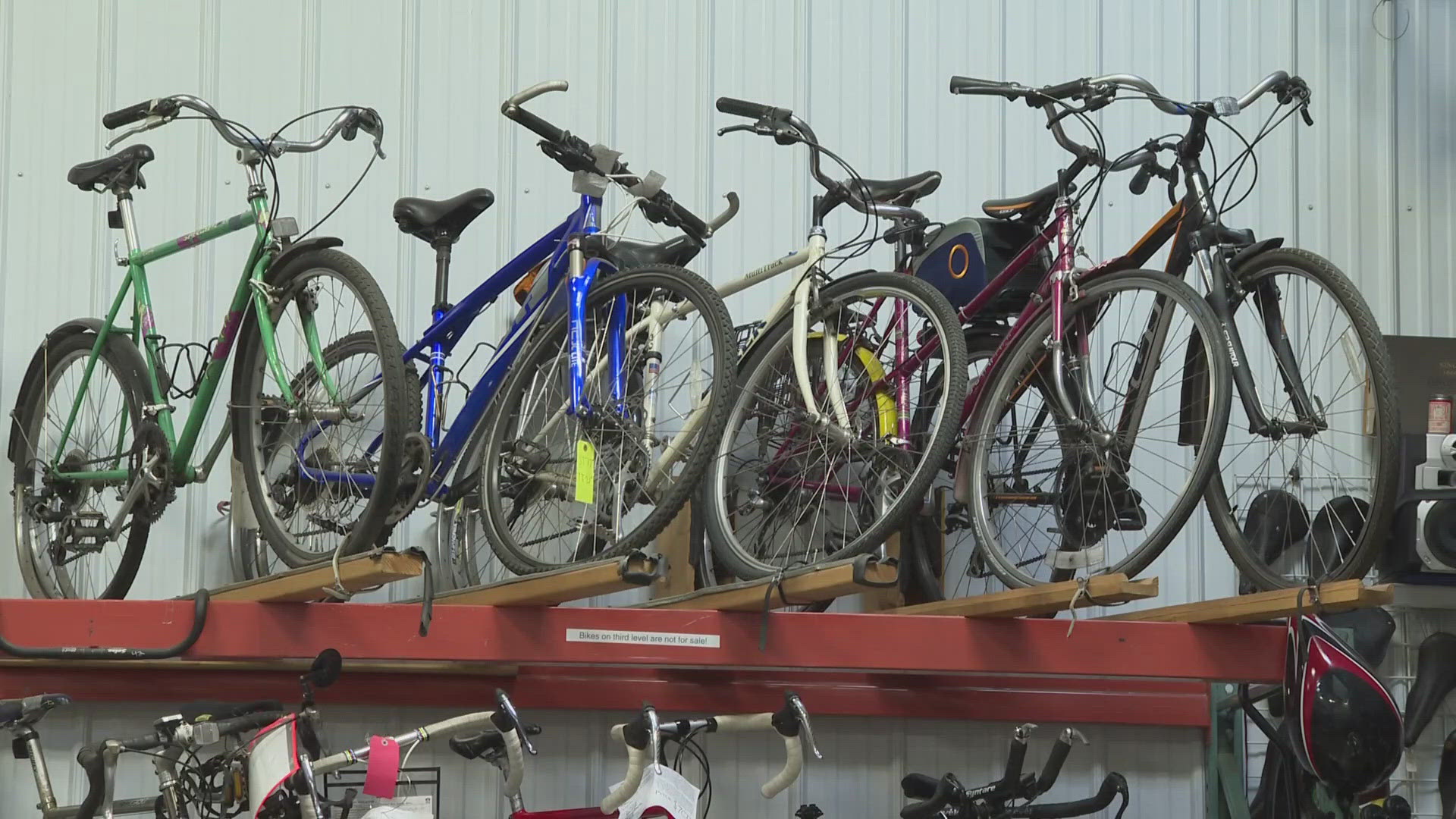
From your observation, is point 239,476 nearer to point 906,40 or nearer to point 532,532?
point 532,532

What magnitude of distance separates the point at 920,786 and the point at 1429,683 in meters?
1.63

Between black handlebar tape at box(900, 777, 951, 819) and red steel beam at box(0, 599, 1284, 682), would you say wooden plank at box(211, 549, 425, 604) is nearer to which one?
red steel beam at box(0, 599, 1284, 682)

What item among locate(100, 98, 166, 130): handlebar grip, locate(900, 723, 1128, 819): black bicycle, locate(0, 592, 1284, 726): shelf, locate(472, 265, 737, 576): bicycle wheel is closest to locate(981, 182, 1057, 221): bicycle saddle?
locate(472, 265, 737, 576): bicycle wheel

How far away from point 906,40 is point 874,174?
431mm

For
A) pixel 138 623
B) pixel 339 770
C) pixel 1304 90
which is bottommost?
pixel 339 770

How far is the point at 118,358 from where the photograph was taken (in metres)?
3.76

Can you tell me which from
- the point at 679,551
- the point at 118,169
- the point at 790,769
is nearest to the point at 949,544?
the point at 679,551

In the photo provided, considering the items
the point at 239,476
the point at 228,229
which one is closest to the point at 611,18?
the point at 228,229

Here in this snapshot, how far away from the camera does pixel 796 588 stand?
3.25 m

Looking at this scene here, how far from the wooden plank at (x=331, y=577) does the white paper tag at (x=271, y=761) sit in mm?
251

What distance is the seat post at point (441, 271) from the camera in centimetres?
385

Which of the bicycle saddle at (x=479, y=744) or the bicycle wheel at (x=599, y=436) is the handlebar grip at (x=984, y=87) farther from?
the bicycle saddle at (x=479, y=744)

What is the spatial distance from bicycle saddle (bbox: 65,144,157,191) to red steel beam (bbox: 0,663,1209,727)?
122 cm

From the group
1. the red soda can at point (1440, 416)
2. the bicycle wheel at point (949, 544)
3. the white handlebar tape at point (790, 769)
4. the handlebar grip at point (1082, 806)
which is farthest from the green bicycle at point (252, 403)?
the red soda can at point (1440, 416)
